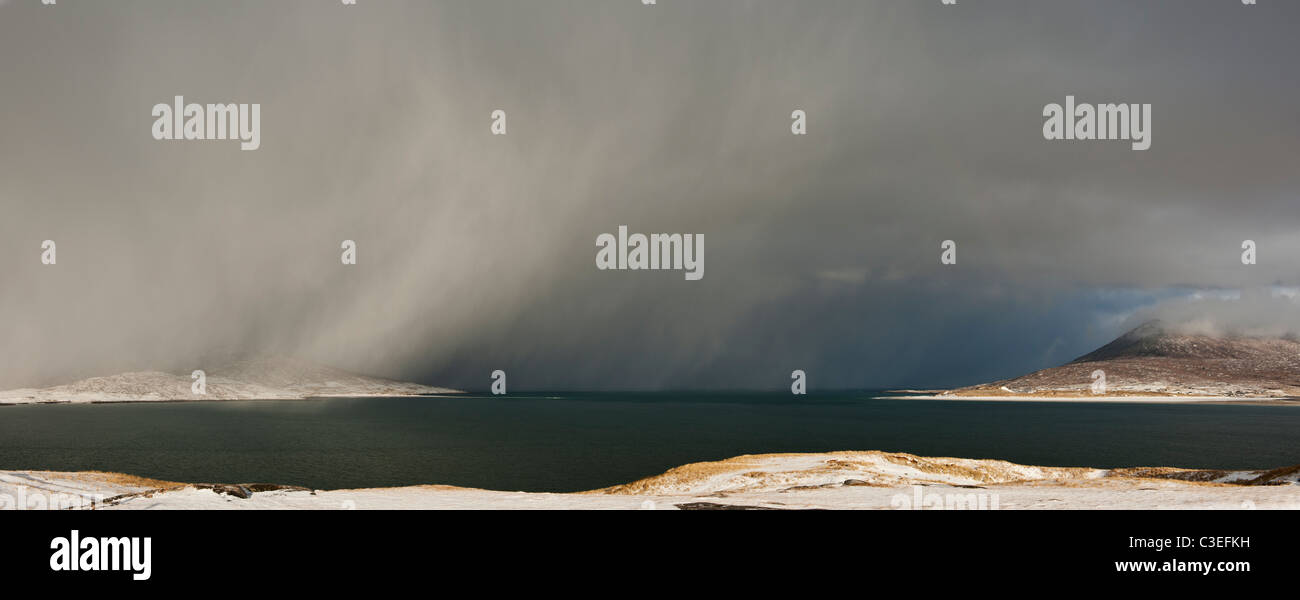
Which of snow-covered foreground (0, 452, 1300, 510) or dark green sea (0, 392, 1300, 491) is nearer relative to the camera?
snow-covered foreground (0, 452, 1300, 510)

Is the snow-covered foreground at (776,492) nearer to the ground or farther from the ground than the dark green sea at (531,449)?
farther from the ground

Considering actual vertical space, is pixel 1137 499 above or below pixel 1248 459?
above

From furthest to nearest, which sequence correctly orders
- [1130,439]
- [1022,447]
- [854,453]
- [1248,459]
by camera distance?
1. [1130,439]
2. [1022,447]
3. [1248,459]
4. [854,453]

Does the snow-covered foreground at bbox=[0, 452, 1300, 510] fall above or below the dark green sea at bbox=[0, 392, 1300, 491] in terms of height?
above

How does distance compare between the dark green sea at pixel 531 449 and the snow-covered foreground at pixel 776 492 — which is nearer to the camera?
the snow-covered foreground at pixel 776 492
